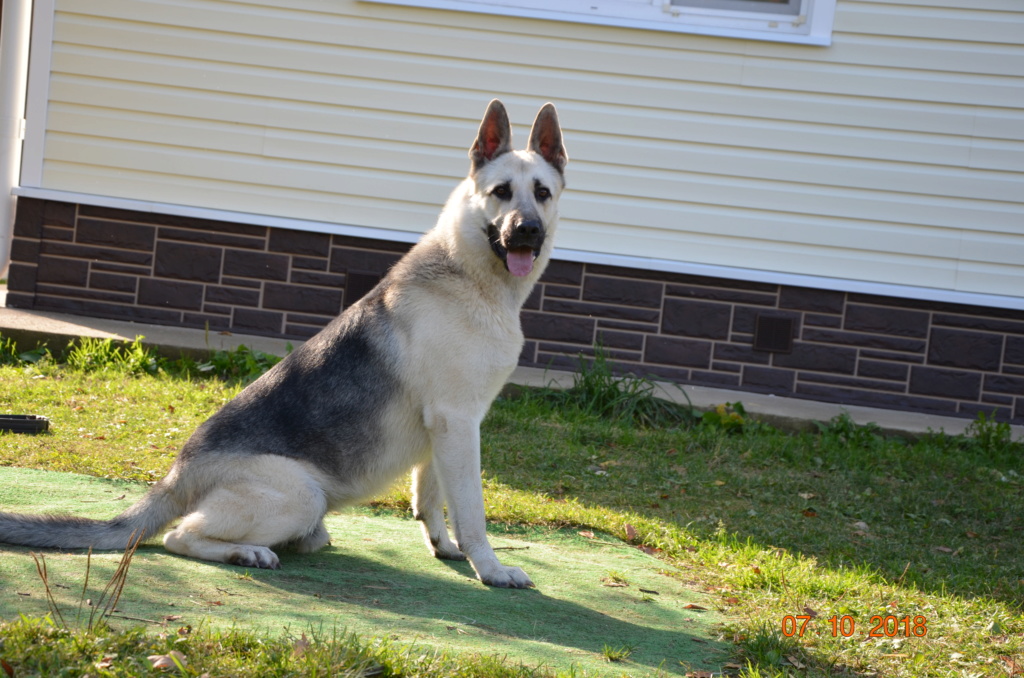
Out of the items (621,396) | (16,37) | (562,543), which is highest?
(16,37)

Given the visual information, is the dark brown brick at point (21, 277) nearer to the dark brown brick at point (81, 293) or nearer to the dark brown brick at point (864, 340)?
the dark brown brick at point (81, 293)

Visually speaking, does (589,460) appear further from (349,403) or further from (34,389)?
(34,389)

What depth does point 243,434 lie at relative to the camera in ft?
12.8

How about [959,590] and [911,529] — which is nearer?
[959,590]

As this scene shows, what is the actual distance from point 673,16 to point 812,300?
9.00ft

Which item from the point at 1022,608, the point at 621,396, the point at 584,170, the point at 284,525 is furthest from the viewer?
the point at 584,170

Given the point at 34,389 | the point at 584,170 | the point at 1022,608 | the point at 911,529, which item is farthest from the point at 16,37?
A: the point at 1022,608

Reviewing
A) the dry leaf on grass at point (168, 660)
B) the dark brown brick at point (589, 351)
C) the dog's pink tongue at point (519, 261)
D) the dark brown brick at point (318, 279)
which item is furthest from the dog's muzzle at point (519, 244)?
the dark brown brick at point (318, 279)

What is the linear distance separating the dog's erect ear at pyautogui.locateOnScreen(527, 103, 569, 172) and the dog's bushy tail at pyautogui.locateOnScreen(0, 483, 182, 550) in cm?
232

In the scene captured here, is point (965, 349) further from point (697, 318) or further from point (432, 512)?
point (432, 512)

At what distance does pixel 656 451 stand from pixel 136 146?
17.1 ft

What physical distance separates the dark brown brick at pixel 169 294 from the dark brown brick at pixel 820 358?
5.11 metres

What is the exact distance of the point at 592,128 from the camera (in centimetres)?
806

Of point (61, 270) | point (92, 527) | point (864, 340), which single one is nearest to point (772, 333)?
point (864, 340)
